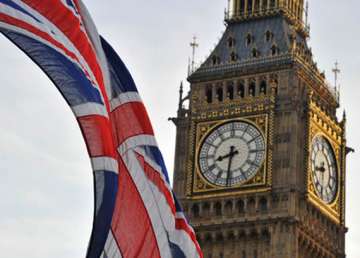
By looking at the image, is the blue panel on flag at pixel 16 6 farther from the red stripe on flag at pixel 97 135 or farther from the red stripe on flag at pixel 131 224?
the red stripe on flag at pixel 131 224

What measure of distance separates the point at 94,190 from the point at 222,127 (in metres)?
57.1

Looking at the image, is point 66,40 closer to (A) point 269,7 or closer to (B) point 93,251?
(B) point 93,251

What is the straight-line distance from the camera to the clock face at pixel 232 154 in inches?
3460

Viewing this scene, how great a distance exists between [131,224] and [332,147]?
5614 cm

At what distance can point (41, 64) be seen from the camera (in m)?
32.7

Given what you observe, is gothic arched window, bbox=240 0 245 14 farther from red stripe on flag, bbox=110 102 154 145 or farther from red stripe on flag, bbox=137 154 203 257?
red stripe on flag, bbox=110 102 154 145

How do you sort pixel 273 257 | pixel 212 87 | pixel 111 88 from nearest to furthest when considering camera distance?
pixel 111 88
pixel 273 257
pixel 212 87

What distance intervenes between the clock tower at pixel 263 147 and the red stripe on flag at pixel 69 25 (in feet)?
169

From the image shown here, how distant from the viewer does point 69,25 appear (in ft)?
114

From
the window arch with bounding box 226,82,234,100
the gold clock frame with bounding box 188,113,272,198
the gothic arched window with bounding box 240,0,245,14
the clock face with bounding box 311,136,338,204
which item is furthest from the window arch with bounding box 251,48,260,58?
the clock face with bounding box 311,136,338,204

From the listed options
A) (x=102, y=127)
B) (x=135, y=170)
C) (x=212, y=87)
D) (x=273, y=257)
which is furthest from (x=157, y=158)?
(x=212, y=87)

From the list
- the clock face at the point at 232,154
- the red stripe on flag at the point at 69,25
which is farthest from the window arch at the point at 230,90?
the red stripe on flag at the point at 69,25

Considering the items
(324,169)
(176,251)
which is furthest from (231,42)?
(176,251)

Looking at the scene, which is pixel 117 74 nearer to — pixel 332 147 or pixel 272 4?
pixel 332 147
